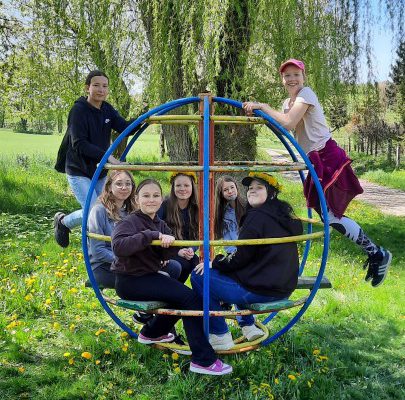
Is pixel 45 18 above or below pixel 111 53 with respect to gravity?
above

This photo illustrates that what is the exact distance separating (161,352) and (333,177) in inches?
60.5

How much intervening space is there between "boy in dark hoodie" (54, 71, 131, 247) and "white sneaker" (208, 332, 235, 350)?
1.42 meters

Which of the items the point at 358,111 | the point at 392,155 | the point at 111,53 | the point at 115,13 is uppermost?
the point at 115,13

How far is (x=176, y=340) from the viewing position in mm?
3436

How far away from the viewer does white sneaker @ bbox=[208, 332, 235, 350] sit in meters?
3.00

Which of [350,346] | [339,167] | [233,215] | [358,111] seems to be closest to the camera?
[339,167]

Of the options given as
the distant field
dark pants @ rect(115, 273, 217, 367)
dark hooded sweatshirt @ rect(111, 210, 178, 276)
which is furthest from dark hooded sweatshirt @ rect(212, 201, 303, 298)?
the distant field

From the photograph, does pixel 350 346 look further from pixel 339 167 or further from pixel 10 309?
pixel 10 309

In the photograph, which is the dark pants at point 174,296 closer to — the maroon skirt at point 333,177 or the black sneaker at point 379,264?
the maroon skirt at point 333,177

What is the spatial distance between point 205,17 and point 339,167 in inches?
87.1

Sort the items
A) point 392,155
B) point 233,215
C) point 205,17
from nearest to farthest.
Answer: point 233,215
point 205,17
point 392,155

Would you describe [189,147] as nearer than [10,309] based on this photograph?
No

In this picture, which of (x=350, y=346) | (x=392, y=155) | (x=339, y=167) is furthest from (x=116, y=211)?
(x=392, y=155)

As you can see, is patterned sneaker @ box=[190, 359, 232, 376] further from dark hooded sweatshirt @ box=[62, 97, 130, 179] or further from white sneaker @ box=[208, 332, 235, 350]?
dark hooded sweatshirt @ box=[62, 97, 130, 179]
